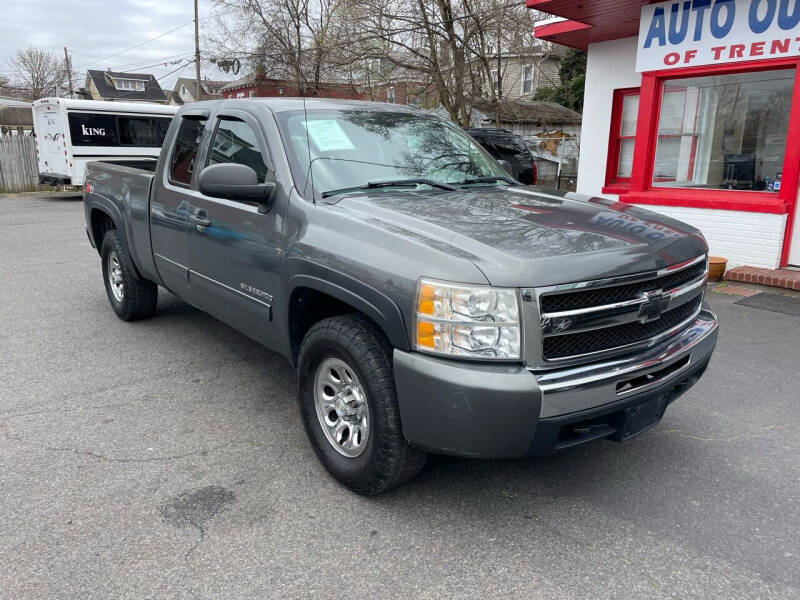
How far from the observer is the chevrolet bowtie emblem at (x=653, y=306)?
9.16 feet

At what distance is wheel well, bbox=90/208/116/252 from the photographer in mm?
6224

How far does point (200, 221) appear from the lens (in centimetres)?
416

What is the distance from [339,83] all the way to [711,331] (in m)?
24.9

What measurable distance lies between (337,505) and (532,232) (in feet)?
5.22

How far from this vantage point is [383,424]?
2764mm

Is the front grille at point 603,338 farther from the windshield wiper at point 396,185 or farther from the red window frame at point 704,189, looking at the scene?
the red window frame at point 704,189

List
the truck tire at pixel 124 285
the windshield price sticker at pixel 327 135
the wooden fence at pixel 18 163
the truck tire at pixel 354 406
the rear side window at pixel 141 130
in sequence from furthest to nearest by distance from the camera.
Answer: the wooden fence at pixel 18 163 → the rear side window at pixel 141 130 → the truck tire at pixel 124 285 → the windshield price sticker at pixel 327 135 → the truck tire at pixel 354 406

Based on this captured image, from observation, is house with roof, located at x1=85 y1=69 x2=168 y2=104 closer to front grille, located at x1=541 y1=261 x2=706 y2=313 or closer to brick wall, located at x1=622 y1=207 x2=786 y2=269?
brick wall, located at x1=622 y1=207 x2=786 y2=269

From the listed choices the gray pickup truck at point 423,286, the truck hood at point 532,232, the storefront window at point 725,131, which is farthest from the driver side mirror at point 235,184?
the storefront window at point 725,131

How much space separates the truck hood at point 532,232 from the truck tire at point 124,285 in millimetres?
3184

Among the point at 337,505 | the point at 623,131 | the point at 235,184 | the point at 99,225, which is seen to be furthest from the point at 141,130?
the point at 337,505

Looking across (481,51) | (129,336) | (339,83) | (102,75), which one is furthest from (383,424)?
(102,75)

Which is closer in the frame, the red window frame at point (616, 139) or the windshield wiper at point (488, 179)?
the windshield wiper at point (488, 179)

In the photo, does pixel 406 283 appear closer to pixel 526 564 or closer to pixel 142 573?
pixel 526 564
